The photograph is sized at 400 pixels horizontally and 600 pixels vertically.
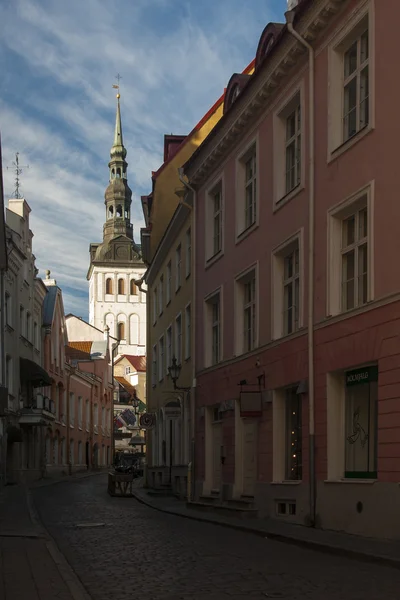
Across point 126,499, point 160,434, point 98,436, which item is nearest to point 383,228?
point 126,499

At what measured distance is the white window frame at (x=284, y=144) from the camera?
1792cm

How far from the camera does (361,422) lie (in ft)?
49.1

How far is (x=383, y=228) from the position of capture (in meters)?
13.9

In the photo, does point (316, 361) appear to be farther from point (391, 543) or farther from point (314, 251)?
point (391, 543)

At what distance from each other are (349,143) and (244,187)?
6.89 m

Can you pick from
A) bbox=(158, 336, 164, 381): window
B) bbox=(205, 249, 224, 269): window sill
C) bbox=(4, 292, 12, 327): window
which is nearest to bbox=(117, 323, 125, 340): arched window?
bbox=(4, 292, 12, 327): window

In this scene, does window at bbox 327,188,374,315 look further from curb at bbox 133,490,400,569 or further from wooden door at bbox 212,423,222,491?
wooden door at bbox 212,423,222,491

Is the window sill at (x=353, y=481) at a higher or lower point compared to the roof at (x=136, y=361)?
lower

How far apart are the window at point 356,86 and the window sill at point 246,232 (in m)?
4.82

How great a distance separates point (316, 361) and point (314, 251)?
1.93 meters

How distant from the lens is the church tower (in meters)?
132

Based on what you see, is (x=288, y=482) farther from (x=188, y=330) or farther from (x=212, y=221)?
(x=188, y=330)

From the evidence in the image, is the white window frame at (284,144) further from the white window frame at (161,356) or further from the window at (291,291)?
the white window frame at (161,356)

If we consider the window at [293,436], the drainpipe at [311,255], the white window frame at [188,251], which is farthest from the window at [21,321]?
the drainpipe at [311,255]
